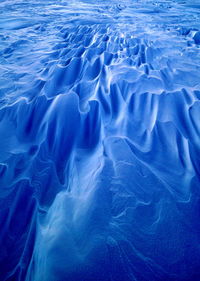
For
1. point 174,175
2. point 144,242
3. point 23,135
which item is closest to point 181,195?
point 174,175

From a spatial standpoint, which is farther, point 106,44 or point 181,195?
point 106,44

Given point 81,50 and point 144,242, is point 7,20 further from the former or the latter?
point 144,242

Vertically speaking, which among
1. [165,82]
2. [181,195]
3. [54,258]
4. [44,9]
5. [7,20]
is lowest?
[54,258]

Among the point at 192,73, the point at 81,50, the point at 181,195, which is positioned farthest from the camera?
the point at 81,50

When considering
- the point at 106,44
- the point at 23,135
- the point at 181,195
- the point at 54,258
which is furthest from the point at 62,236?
the point at 106,44

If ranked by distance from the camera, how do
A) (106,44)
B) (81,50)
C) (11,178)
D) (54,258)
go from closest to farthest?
(54,258)
(11,178)
(81,50)
(106,44)

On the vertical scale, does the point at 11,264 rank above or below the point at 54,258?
below

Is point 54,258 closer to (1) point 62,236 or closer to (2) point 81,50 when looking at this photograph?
(1) point 62,236
